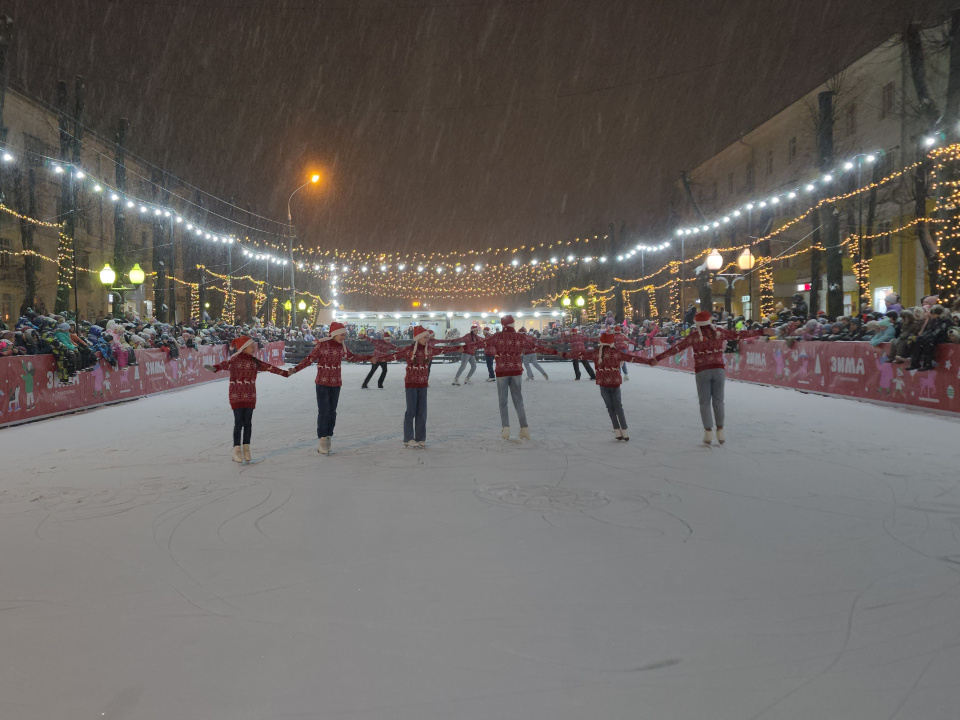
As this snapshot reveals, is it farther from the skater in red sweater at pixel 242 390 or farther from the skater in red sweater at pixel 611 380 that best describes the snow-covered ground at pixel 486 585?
the skater in red sweater at pixel 611 380

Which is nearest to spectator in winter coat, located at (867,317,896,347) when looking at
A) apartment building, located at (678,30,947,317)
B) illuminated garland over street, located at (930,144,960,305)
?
illuminated garland over street, located at (930,144,960,305)

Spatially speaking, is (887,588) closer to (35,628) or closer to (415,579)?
(415,579)

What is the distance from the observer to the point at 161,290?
1169 inches

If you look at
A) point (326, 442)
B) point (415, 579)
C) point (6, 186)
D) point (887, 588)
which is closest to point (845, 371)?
point (326, 442)

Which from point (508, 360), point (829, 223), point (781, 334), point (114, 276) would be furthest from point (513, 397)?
point (829, 223)

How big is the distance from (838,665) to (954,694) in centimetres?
42

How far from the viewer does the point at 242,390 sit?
29.9 feet

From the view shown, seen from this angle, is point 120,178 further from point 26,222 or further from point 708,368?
point 708,368

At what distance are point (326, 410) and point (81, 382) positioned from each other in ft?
29.1

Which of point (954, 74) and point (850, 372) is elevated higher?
point (954, 74)

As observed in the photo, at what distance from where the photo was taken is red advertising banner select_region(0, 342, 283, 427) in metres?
13.4

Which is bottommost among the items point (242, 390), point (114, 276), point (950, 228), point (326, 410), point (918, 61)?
point (326, 410)

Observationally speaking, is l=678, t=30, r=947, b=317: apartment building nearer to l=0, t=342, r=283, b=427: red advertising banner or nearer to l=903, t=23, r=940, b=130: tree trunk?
l=903, t=23, r=940, b=130: tree trunk

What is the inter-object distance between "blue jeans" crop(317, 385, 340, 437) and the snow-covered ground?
0.48 m
